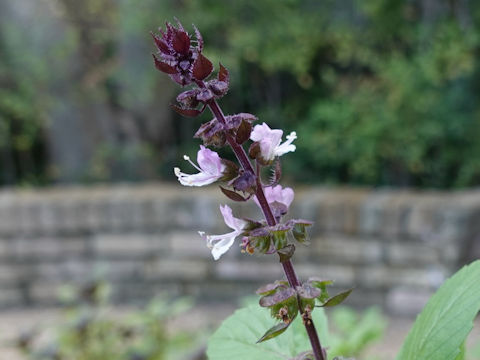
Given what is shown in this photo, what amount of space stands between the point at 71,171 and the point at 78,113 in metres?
0.64

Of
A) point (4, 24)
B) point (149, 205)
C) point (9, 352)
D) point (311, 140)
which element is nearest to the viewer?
point (9, 352)

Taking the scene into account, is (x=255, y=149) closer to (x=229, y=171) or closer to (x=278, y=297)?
(x=229, y=171)

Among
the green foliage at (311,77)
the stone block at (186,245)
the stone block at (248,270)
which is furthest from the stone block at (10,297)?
the green foliage at (311,77)

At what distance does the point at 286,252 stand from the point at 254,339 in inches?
7.8

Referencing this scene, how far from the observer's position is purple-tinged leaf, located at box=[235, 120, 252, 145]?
609mm

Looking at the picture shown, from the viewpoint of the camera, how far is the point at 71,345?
2252 millimetres

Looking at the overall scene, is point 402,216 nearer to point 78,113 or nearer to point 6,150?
point 78,113

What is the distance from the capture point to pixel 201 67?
595 mm

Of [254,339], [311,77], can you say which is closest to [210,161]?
[254,339]

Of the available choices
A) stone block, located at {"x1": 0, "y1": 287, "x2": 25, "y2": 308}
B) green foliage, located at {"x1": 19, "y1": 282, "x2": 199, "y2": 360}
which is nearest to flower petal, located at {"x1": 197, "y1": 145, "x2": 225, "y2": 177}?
green foliage, located at {"x1": 19, "y1": 282, "x2": 199, "y2": 360}

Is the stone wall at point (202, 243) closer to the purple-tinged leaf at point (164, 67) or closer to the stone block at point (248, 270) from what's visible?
the stone block at point (248, 270)

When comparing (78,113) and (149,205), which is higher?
(78,113)

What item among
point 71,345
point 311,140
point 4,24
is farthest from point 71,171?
point 71,345

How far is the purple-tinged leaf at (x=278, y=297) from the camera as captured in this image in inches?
24.8
